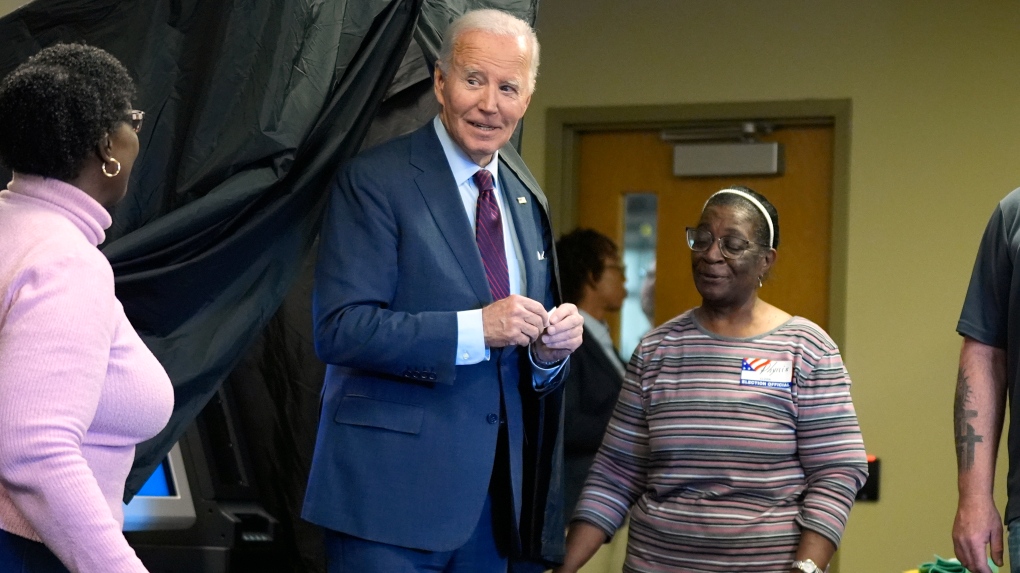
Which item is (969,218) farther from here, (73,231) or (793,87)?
(73,231)

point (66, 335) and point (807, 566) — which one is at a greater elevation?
point (66, 335)

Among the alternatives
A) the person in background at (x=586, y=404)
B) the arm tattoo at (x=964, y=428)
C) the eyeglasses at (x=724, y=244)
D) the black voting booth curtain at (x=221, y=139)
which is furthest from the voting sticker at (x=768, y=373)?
the person in background at (x=586, y=404)

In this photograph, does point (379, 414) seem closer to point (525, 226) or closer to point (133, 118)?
point (525, 226)

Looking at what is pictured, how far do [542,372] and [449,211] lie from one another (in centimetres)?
32

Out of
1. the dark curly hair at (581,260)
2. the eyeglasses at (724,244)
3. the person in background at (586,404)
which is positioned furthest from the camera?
the dark curly hair at (581,260)

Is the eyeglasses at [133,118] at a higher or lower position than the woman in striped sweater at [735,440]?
higher

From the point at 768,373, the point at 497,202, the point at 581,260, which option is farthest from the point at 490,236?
the point at 581,260

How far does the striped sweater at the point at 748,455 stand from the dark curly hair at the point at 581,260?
1846 millimetres

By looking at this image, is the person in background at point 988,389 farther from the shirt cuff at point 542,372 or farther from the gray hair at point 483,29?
the gray hair at point 483,29

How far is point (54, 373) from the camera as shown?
46.3 inches

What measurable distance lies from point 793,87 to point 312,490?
10.7 ft

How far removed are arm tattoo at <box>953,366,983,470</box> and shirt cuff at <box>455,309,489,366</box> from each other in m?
0.94

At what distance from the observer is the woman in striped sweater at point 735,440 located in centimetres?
211

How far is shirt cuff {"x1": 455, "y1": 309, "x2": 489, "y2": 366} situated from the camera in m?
1.79
